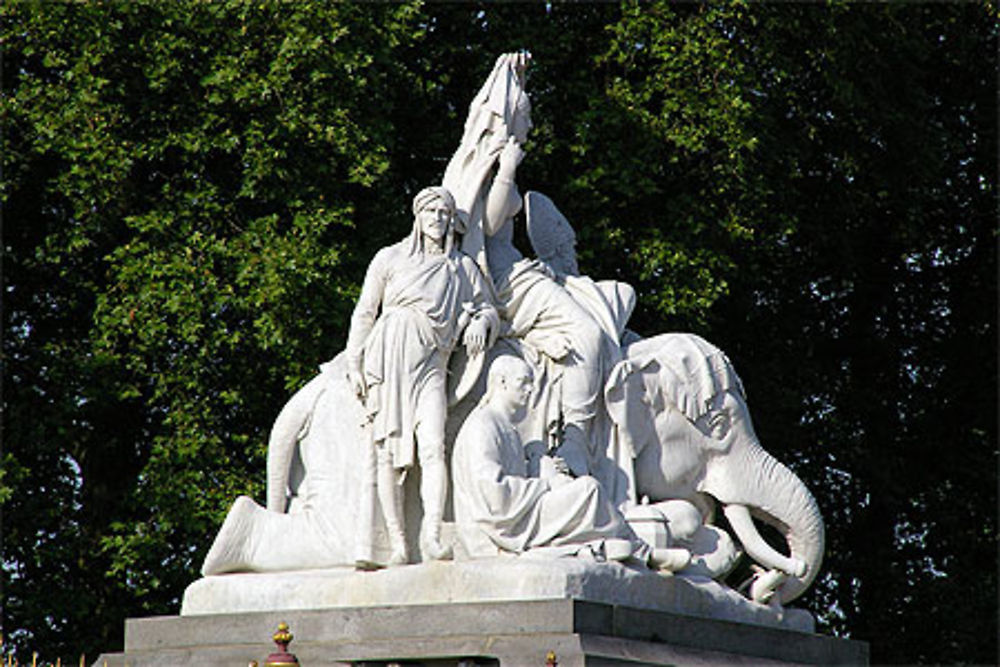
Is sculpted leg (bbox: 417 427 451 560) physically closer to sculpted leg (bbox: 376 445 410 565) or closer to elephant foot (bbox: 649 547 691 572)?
sculpted leg (bbox: 376 445 410 565)

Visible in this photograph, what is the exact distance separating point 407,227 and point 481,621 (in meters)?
7.54

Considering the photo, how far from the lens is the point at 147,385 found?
64.7 feet

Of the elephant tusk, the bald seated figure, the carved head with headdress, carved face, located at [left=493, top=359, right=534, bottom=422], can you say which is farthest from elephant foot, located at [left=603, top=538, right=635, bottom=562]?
the carved head with headdress

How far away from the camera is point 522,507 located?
1317cm

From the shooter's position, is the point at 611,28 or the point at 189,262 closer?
the point at 189,262

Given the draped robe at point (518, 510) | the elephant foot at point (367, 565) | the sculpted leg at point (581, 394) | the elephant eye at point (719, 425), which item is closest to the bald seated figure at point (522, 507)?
the draped robe at point (518, 510)

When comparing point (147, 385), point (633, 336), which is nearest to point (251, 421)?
point (147, 385)

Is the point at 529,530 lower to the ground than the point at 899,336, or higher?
lower

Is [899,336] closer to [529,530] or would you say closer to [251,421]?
[251,421]

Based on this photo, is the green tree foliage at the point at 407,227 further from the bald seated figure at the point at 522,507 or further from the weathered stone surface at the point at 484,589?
the bald seated figure at the point at 522,507

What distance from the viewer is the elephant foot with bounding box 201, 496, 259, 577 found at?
1405 cm

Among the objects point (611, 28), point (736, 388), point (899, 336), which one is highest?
point (611, 28)

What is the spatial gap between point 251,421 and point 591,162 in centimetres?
389

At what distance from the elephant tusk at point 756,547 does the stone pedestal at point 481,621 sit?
302 mm
